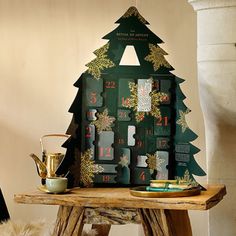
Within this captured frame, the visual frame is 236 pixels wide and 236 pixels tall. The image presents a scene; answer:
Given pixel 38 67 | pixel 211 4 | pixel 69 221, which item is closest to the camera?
pixel 69 221

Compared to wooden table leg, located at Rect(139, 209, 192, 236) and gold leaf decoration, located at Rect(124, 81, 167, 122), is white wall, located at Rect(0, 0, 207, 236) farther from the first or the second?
wooden table leg, located at Rect(139, 209, 192, 236)

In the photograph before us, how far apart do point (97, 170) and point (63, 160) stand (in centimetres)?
15

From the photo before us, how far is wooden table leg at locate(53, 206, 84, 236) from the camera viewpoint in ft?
7.10

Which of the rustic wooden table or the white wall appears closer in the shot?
the rustic wooden table

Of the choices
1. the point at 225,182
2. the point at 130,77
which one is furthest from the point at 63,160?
the point at 225,182

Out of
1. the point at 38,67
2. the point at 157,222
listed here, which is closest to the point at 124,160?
the point at 157,222

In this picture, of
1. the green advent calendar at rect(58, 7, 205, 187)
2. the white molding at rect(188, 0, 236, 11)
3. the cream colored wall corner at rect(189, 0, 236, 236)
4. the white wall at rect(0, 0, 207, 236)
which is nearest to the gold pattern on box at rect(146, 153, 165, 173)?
the green advent calendar at rect(58, 7, 205, 187)

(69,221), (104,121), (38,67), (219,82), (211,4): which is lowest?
(69,221)

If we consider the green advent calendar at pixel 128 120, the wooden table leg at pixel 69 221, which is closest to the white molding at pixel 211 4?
the green advent calendar at pixel 128 120

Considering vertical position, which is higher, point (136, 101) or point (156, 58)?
point (156, 58)

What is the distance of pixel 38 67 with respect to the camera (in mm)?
3748

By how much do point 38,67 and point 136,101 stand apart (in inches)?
60.2

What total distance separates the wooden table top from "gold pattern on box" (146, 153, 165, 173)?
0.54ft

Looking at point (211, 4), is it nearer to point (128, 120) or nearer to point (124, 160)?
point (128, 120)
